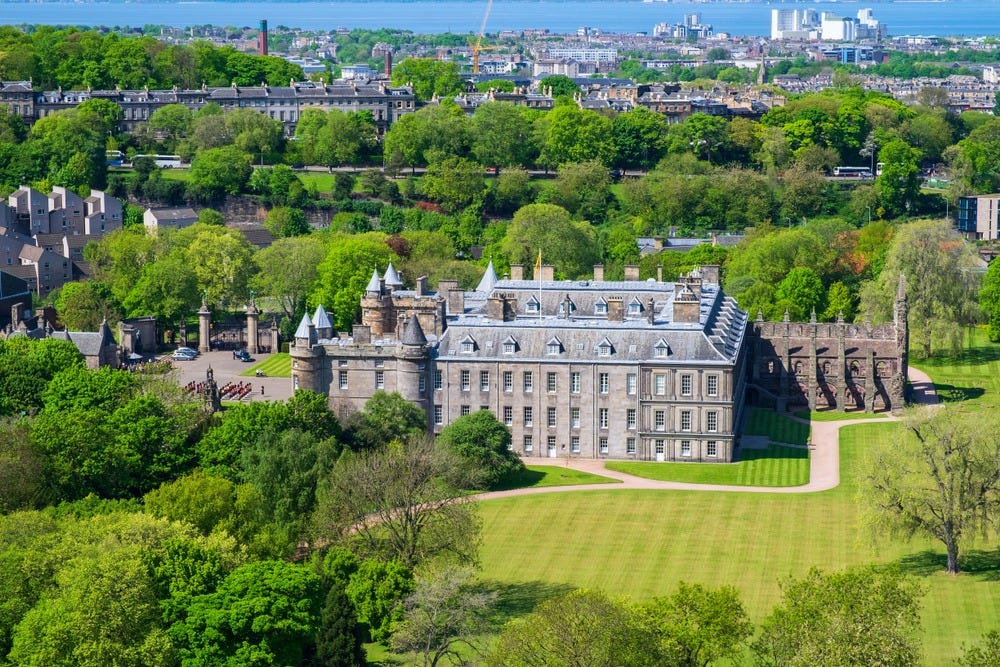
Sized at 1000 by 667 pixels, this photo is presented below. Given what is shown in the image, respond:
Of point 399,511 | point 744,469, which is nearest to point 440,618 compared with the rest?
point 399,511

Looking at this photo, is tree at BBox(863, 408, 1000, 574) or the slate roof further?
the slate roof

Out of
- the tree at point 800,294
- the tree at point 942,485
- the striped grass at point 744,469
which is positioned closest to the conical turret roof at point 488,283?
the striped grass at point 744,469

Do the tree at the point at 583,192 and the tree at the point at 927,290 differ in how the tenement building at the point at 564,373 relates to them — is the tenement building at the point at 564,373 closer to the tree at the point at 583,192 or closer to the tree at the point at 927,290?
the tree at the point at 927,290

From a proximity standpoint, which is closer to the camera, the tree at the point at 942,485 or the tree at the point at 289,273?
the tree at the point at 942,485

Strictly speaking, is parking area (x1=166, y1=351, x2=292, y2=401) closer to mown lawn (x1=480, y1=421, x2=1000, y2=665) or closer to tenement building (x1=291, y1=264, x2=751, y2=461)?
tenement building (x1=291, y1=264, x2=751, y2=461)

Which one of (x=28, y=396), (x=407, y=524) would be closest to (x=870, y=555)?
(x=407, y=524)

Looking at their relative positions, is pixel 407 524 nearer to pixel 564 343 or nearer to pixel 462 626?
pixel 462 626

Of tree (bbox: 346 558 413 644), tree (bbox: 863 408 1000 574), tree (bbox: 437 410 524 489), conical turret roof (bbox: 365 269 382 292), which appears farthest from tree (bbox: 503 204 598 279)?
tree (bbox: 346 558 413 644)
